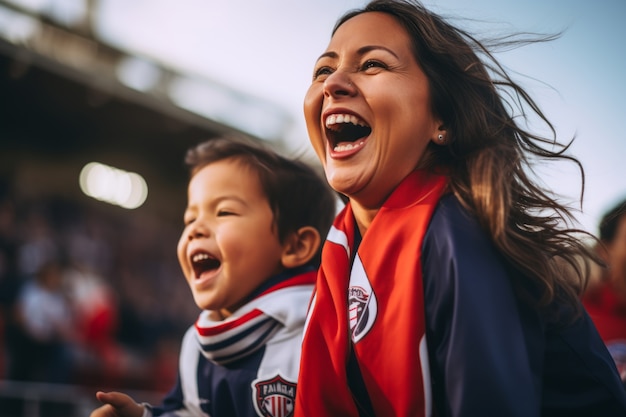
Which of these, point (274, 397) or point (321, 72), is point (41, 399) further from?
point (321, 72)

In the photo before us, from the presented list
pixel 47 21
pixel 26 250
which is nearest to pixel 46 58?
pixel 47 21

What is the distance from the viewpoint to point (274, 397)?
5.86 feet

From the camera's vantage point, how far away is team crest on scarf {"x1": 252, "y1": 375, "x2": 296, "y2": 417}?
1768mm

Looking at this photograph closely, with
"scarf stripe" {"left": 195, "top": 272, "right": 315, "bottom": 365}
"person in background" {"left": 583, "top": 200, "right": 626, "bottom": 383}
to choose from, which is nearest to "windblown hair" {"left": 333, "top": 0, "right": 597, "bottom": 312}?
"scarf stripe" {"left": 195, "top": 272, "right": 315, "bottom": 365}

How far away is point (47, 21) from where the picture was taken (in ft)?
29.5

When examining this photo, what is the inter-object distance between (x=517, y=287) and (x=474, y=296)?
0.62 feet

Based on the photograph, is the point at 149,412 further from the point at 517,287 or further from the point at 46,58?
the point at 46,58

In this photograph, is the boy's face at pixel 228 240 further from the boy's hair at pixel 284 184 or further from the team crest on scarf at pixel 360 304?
the team crest on scarf at pixel 360 304

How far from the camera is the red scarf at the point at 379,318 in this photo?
1.32 metres

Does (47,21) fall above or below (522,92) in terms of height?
above

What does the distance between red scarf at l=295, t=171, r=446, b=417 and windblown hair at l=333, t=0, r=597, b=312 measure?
101mm

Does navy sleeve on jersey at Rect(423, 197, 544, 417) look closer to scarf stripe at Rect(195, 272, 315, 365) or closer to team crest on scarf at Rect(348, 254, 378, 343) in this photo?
team crest on scarf at Rect(348, 254, 378, 343)

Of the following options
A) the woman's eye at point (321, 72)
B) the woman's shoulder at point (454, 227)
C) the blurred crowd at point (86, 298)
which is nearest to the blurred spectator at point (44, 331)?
the blurred crowd at point (86, 298)

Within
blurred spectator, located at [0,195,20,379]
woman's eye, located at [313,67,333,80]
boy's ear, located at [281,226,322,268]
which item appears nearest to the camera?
woman's eye, located at [313,67,333,80]
